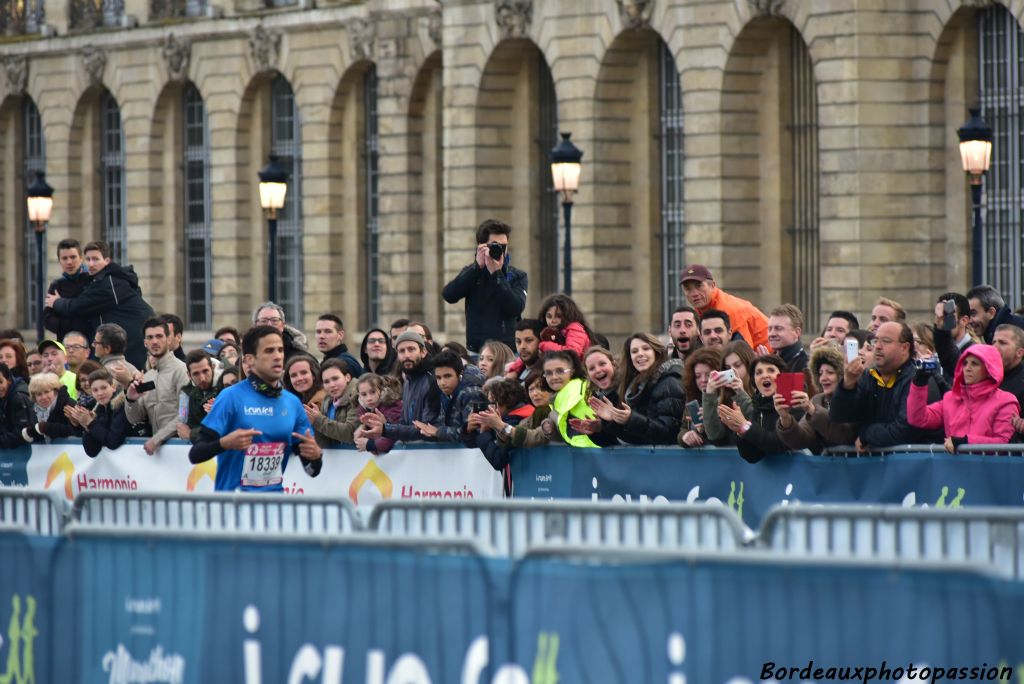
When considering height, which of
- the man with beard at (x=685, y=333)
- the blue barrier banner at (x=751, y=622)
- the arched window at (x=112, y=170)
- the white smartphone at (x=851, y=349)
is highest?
the arched window at (x=112, y=170)

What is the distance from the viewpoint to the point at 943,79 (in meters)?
32.4

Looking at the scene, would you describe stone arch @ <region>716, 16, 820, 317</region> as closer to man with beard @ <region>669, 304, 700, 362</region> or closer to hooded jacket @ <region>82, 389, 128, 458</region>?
hooded jacket @ <region>82, 389, 128, 458</region>

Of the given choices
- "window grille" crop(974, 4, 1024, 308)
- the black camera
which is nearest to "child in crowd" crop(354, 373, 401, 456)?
the black camera

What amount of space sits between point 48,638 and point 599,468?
19.7 feet

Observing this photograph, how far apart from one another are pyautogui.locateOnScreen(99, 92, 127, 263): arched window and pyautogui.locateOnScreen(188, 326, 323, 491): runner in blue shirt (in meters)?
37.8

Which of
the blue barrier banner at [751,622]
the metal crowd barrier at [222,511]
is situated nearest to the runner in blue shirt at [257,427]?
the metal crowd barrier at [222,511]

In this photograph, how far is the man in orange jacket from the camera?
55.2 feet

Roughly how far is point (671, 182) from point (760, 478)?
2333 cm

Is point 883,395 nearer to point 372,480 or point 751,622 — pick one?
point 372,480

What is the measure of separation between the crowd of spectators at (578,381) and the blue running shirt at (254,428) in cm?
28

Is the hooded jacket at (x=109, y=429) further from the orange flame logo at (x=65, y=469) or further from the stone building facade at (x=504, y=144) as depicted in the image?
the stone building facade at (x=504, y=144)

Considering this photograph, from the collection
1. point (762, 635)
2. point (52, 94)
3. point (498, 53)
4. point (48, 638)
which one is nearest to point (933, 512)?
point (762, 635)

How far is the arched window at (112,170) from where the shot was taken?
50.2 m

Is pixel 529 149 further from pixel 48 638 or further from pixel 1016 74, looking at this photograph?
pixel 48 638
